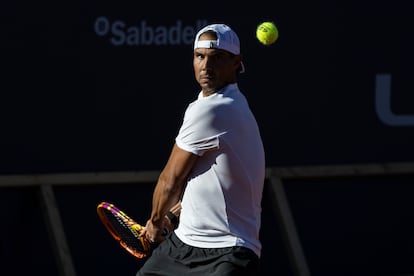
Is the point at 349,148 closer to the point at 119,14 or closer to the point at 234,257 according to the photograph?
the point at 119,14

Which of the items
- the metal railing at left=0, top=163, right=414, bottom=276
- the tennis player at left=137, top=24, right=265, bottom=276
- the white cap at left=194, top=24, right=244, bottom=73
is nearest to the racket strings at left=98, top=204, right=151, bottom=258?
the tennis player at left=137, top=24, right=265, bottom=276

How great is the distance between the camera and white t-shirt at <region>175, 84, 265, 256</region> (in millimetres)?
4445

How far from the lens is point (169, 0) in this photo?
676 cm

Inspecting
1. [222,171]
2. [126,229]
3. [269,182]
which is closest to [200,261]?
[222,171]

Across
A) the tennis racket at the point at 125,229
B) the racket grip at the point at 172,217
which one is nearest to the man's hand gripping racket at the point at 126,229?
the tennis racket at the point at 125,229

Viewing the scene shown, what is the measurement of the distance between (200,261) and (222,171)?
1.15 feet

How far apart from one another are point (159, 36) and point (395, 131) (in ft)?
5.11

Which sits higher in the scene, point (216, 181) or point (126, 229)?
point (216, 181)

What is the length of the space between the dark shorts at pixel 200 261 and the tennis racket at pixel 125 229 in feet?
0.87

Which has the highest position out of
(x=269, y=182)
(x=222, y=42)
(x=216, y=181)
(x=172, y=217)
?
(x=222, y=42)

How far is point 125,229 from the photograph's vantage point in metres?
5.18

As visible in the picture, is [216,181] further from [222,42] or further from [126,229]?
[126,229]

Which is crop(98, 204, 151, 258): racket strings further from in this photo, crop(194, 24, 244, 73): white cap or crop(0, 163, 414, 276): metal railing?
crop(0, 163, 414, 276): metal railing

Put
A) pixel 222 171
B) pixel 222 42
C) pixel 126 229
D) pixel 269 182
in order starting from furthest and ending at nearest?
pixel 269 182, pixel 126 229, pixel 222 42, pixel 222 171
